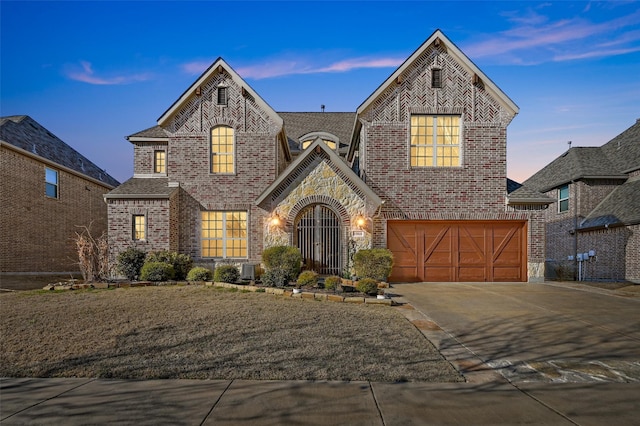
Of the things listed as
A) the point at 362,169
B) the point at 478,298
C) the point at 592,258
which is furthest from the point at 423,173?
the point at 592,258

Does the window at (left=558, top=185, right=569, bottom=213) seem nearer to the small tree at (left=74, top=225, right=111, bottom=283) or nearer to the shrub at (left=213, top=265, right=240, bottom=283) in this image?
the shrub at (left=213, top=265, right=240, bottom=283)

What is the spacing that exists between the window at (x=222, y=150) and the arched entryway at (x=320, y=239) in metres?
4.14

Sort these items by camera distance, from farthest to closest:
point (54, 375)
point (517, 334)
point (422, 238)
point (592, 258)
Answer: point (592, 258) → point (422, 238) → point (517, 334) → point (54, 375)

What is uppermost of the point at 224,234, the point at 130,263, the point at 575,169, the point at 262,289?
the point at 575,169

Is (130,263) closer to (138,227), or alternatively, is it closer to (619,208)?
(138,227)

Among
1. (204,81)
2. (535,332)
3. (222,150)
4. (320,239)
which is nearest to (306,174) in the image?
(320,239)

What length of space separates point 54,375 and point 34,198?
1856cm

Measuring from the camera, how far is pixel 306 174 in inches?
564

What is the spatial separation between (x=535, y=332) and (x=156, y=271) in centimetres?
1170

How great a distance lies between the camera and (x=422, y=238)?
1511 centimetres

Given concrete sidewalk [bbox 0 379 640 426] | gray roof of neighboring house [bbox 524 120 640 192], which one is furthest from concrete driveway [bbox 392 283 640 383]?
gray roof of neighboring house [bbox 524 120 640 192]

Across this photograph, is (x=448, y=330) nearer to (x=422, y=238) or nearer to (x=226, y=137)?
(x=422, y=238)

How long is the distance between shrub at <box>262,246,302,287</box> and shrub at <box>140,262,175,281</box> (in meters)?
3.57

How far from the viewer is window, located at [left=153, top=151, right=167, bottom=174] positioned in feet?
57.0
